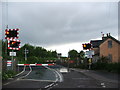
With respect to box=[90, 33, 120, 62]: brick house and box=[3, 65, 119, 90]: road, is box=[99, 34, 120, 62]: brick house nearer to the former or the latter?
box=[90, 33, 120, 62]: brick house

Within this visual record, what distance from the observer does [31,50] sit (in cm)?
9200

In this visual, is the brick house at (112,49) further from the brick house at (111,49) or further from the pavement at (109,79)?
the pavement at (109,79)

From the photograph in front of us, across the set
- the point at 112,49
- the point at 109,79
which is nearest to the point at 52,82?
the point at 109,79

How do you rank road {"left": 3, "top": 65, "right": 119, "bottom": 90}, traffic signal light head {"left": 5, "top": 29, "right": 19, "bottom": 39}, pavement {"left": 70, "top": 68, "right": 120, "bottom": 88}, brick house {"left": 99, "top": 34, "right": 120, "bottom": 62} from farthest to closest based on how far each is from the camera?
1. brick house {"left": 99, "top": 34, "right": 120, "bottom": 62}
2. traffic signal light head {"left": 5, "top": 29, "right": 19, "bottom": 39}
3. pavement {"left": 70, "top": 68, "right": 120, "bottom": 88}
4. road {"left": 3, "top": 65, "right": 119, "bottom": 90}

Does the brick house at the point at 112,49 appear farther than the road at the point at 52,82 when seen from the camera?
Yes

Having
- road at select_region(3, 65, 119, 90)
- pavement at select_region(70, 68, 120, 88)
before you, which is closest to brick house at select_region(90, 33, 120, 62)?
pavement at select_region(70, 68, 120, 88)

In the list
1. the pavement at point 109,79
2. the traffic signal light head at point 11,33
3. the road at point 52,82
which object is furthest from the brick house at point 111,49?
the traffic signal light head at point 11,33

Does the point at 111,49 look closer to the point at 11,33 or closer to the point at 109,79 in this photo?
the point at 109,79

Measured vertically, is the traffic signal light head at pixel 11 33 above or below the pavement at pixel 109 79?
above

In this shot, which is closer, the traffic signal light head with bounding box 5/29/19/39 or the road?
the road

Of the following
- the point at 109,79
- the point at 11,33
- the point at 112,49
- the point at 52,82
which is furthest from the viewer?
the point at 112,49

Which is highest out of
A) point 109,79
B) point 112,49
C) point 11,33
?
point 11,33

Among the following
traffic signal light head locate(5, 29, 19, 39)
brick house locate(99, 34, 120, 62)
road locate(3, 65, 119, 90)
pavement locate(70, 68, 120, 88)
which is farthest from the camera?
brick house locate(99, 34, 120, 62)

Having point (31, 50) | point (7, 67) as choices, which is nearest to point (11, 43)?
point (7, 67)
